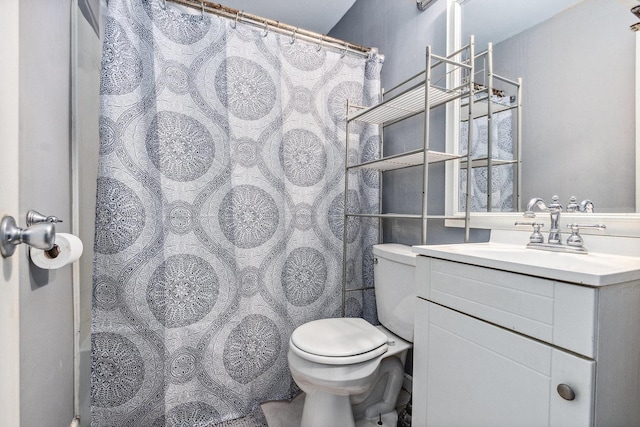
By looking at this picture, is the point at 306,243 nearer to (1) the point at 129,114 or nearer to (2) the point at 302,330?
(2) the point at 302,330

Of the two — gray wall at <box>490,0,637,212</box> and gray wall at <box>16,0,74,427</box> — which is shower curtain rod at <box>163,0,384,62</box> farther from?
gray wall at <box>490,0,637,212</box>

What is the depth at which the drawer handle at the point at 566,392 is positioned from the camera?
620 millimetres

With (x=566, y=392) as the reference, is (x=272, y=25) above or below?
above

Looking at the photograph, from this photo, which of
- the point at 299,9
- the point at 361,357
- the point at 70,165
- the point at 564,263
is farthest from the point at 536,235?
the point at 299,9

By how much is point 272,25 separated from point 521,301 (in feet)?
5.03

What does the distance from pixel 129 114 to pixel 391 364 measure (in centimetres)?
151

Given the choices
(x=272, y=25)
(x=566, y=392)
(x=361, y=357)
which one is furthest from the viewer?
(x=272, y=25)

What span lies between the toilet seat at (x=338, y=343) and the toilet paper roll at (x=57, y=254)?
2.56 ft

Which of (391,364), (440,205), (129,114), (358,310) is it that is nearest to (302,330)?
(391,364)

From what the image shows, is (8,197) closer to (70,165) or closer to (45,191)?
(45,191)

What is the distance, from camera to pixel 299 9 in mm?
2086

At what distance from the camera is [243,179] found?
146 cm

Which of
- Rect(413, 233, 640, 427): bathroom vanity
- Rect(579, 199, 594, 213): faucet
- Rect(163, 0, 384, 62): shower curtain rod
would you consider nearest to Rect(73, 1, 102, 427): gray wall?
Rect(163, 0, 384, 62): shower curtain rod

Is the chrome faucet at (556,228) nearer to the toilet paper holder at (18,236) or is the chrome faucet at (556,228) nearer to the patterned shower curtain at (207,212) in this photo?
the patterned shower curtain at (207,212)
